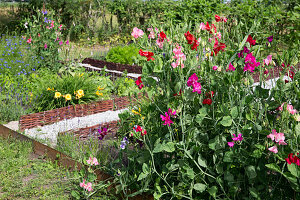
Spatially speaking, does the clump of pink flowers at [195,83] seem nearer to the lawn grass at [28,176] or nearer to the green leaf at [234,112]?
the green leaf at [234,112]

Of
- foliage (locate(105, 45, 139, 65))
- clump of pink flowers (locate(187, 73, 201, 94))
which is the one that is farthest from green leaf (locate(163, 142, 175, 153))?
foliage (locate(105, 45, 139, 65))

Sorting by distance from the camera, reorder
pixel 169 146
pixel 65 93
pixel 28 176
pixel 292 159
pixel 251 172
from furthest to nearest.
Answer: pixel 65 93 < pixel 28 176 < pixel 169 146 < pixel 251 172 < pixel 292 159

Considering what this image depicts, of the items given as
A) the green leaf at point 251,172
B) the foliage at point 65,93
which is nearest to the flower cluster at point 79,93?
the foliage at point 65,93

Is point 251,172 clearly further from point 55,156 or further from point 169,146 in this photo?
point 55,156

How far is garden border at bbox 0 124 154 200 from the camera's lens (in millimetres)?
3104

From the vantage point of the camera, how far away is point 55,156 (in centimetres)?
370

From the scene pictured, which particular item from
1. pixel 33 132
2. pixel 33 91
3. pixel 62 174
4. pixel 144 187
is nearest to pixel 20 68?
pixel 33 91

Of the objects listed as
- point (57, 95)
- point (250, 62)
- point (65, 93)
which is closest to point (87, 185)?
point (250, 62)

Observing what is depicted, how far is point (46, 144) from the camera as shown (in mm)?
4168

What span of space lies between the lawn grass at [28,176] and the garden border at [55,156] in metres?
0.06

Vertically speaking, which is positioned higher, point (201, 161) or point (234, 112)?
point (234, 112)

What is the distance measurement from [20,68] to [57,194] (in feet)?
12.4

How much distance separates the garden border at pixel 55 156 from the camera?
10.2ft

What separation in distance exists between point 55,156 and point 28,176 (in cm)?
34
